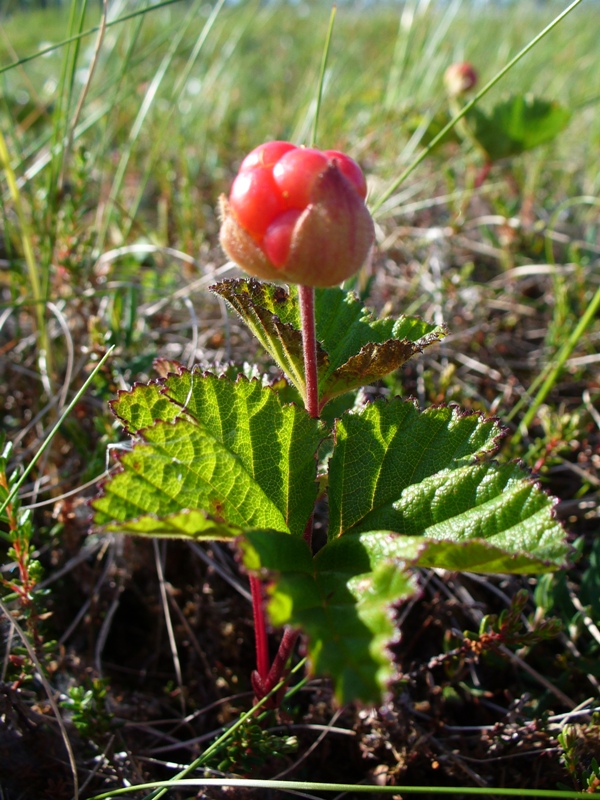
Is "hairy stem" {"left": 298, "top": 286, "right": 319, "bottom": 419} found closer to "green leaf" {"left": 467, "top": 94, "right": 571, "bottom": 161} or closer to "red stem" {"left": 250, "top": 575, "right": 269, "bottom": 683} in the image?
"red stem" {"left": 250, "top": 575, "right": 269, "bottom": 683}

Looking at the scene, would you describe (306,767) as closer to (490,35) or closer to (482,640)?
(482,640)

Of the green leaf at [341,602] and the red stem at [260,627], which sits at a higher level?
the green leaf at [341,602]

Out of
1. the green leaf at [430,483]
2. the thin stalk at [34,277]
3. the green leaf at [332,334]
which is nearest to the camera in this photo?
the green leaf at [430,483]

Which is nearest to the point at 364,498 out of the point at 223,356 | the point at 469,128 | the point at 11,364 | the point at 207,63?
the point at 223,356

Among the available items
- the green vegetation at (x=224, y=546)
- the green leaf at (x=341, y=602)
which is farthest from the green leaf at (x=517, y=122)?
the green leaf at (x=341, y=602)

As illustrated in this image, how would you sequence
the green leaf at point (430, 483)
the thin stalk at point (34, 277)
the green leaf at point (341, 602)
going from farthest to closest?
the thin stalk at point (34, 277), the green leaf at point (430, 483), the green leaf at point (341, 602)

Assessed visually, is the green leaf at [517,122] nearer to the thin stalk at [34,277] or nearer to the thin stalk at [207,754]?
the thin stalk at [34,277]

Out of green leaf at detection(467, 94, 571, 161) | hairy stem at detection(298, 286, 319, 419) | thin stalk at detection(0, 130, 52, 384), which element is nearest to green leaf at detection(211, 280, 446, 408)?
hairy stem at detection(298, 286, 319, 419)

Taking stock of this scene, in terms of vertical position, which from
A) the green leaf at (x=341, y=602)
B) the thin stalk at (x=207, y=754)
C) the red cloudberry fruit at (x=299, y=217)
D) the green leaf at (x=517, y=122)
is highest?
the green leaf at (x=517, y=122)
